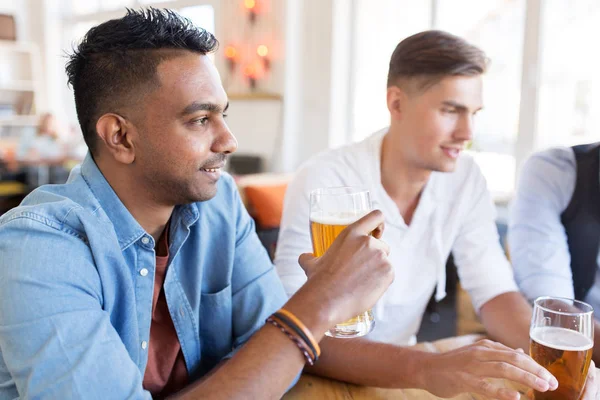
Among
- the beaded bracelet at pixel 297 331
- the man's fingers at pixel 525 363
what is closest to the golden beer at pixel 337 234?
Result: the beaded bracelet at pixel 297 331

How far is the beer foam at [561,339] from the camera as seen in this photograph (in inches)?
34.7

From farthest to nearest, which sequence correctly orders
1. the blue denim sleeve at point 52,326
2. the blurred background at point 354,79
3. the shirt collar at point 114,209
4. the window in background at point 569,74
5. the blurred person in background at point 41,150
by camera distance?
the blurred person in background at point 41,150
the blurred background at point 354,79
the window in background at point 569,74
the shirt collar at point 114,209
the blue denim sleeve at point 52,326

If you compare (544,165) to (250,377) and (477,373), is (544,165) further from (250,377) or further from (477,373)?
(250,377)

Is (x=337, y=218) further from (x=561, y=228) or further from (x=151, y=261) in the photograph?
(x=561, y=228)

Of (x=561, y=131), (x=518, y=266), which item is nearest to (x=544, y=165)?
(x=518, y=266)

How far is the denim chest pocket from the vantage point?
3.76 ft

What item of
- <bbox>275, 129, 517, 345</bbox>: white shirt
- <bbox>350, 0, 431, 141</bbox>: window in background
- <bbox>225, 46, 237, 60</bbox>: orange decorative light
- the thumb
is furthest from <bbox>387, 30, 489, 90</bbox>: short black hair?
<bbox>225, 46, 237, 60</bbox>: orange decorative light

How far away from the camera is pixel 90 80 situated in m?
1.04

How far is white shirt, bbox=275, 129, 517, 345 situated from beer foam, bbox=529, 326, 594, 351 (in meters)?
0.57

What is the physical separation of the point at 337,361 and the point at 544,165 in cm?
104

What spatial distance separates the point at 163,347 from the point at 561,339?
2.53 feet

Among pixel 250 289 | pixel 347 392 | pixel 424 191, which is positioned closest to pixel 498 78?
pixel 424 191

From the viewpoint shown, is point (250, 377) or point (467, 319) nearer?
point (250, 377)

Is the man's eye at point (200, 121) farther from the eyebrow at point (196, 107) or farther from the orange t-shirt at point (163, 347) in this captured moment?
the orange t-shirt at point (163, 347)
